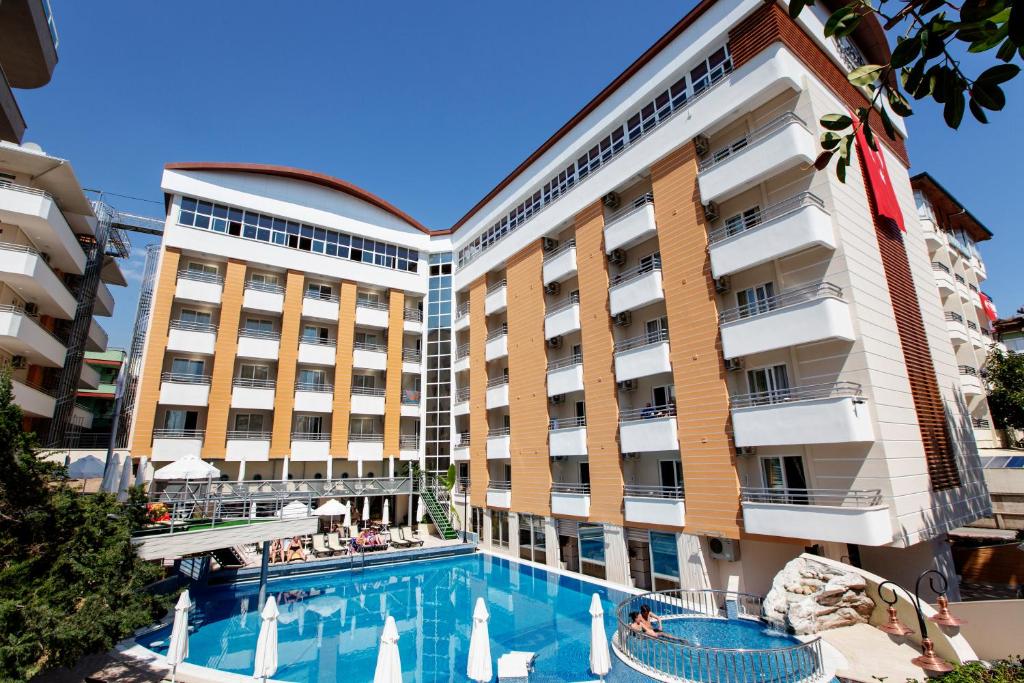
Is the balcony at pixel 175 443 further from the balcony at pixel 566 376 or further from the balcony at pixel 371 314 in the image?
the balcony at pixel 566 376

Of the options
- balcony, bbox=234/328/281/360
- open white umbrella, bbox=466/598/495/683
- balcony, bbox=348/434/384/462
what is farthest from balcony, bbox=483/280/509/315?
open white umbrella, bbox=466/598/495/683

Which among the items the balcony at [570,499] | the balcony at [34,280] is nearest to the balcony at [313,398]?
the balcony at [34,280]

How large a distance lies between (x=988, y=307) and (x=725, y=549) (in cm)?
3382

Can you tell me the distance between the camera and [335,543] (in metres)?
25.3

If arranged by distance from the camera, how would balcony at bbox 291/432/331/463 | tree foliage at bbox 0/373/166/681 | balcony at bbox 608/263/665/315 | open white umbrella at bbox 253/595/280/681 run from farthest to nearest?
balcony at bbox 291/432/331/463 → balcony at bbox 608/263/665/315 → open white umbrella at bbox 253/595/280/681 → tree foliage at bbox 0/373/166/681

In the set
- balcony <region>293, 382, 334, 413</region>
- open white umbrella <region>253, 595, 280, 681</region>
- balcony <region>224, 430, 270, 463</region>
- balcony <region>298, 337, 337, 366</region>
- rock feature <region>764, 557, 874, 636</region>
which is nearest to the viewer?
open white umbrella <region>253, 595, 280, 681</region>

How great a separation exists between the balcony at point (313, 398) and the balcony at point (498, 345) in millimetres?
9837

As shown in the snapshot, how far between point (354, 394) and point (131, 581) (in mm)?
20227

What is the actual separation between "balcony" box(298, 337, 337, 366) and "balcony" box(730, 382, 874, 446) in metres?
23.4

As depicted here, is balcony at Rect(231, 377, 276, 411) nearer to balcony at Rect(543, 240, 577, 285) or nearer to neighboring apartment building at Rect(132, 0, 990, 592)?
neighboring apartment building at Rect(132, 0, 990, 592)

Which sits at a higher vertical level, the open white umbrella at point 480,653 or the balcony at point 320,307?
the balcony at point 320,307

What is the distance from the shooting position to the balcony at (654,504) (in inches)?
696

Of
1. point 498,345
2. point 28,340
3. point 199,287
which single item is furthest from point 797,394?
point 199,287

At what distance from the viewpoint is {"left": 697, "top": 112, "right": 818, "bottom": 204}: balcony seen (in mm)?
15656
